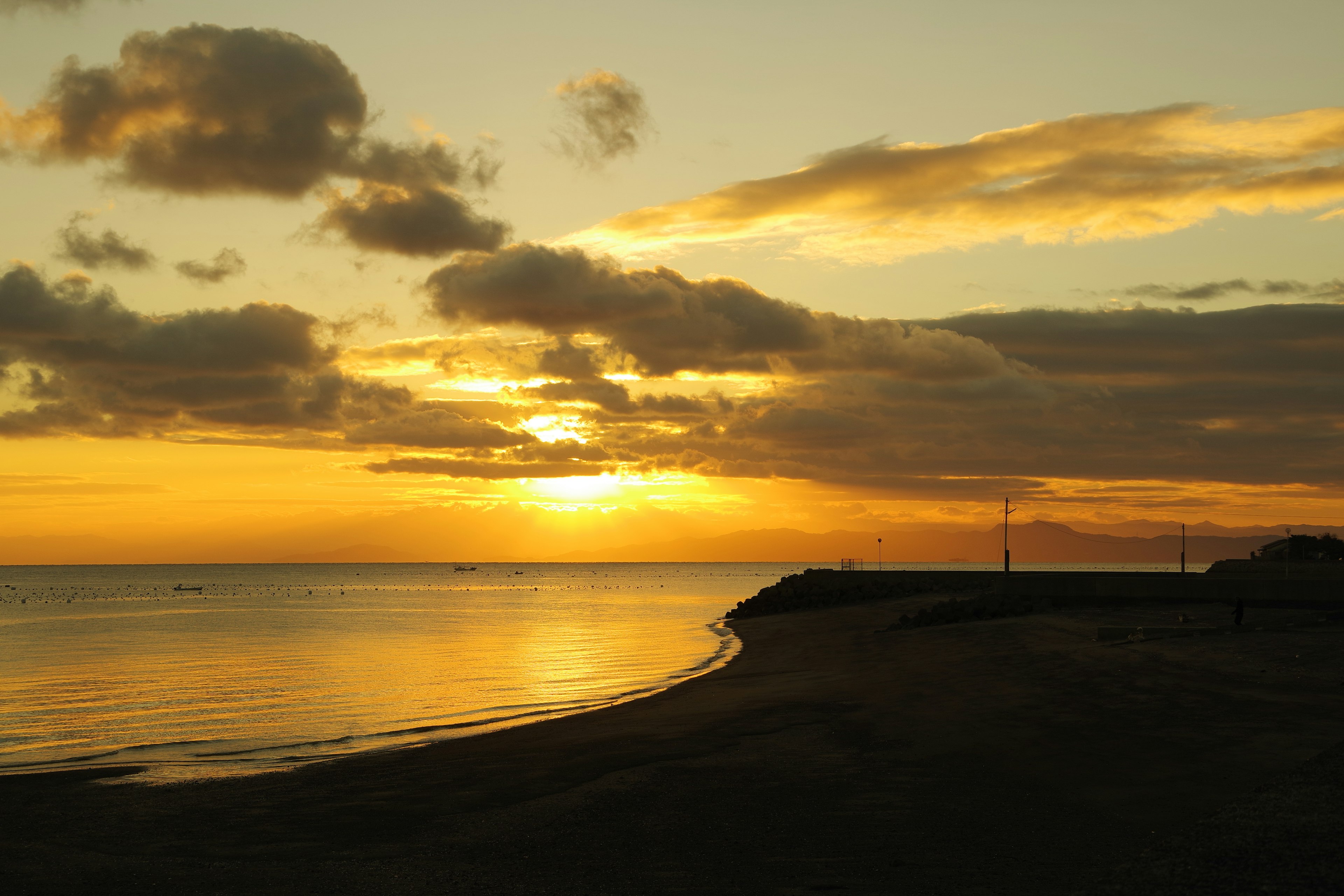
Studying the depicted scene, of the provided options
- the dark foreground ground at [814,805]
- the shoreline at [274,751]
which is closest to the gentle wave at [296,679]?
the shoreline at [274,751]

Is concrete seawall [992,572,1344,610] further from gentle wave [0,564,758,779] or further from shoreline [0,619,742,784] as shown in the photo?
shoreline [0,619,742,784]

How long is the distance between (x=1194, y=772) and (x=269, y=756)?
67.6ft

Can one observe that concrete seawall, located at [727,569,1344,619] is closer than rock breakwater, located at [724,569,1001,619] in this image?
Yes

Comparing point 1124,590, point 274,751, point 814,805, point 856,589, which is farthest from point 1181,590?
point 274,751

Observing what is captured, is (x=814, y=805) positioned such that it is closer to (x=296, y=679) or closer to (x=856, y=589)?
(x=296, y=679)

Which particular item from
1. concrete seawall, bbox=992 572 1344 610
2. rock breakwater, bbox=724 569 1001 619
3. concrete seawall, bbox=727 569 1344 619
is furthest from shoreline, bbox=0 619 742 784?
rock breakwater, bbox=724 569 1001 619

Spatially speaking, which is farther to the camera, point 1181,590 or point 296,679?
point 1181,590

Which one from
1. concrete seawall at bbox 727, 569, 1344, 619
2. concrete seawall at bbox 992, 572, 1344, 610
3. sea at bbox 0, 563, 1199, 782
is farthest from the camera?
concrete seawall at bbox 727, 569, 1344, 619

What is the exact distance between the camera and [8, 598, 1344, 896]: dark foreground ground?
10680mm

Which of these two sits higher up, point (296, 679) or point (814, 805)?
point (814, 805)

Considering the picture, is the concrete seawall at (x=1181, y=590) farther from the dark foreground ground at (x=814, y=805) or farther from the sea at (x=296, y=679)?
the dark foreground ground at (x=814, y=805)

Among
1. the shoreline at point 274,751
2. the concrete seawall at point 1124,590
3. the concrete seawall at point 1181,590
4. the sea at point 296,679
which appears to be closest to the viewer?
the shoreline at point 274,751

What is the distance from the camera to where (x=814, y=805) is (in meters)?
14.6

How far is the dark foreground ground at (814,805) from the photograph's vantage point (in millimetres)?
10680
